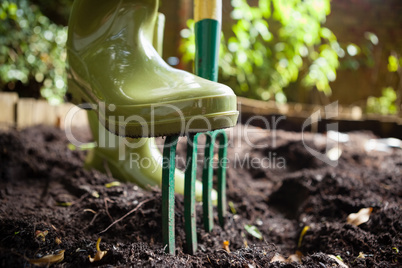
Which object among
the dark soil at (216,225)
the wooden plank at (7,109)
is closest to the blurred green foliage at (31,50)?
the wooden plank at (7,109)

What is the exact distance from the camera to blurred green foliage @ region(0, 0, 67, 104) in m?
3.02

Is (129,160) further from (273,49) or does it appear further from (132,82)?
(273,49)

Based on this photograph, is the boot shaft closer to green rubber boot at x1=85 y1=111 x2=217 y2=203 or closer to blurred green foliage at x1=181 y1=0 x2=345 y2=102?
green rubber boot at x1=85 y1=111 x2=217 y2=203

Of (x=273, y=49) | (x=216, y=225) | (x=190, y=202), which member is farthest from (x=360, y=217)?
(x=273, y=49)

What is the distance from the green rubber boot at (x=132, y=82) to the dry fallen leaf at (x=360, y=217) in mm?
700

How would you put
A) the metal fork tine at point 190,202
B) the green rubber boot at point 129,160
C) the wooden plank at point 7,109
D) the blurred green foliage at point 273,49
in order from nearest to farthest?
the metal fork tine at point 190,202
the green rubber boot at point 129,160
the wooden plank at point 7,109
the blurred green foliage at point 273,49

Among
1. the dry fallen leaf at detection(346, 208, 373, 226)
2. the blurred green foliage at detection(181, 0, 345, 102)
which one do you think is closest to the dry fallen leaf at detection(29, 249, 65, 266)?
the dry fallen leaf at detection(346, 208, 373, 226)

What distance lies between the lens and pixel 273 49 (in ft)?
12.2

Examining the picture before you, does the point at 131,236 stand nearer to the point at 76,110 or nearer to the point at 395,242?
the point at 395,242

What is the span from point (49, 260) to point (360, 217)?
45.1 inches

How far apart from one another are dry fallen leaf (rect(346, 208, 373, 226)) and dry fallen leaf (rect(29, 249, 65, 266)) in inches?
42.4

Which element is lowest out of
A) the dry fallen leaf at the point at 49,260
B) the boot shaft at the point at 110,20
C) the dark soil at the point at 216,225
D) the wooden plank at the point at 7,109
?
the dark soil at the point at 216,225

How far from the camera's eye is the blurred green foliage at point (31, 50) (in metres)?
3.02

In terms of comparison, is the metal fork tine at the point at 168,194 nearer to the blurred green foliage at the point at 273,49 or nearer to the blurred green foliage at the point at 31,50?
the blurred green foliage at the point at 273,49
